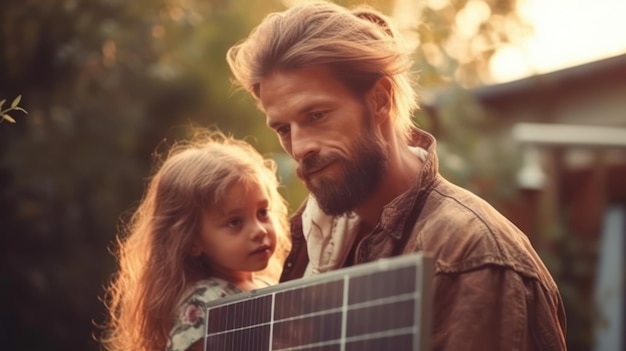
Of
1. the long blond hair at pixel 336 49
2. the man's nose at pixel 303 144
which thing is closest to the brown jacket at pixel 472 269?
the man's nose at pixel 303 144

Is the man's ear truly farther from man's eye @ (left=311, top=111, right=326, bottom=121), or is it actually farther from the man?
man's eye @ (left=311, top=111, right=326, bottom=121)

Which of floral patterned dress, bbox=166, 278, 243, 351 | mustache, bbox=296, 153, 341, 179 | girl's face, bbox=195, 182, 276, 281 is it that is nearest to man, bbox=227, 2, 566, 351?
mustache, bbox=296, 153, 341, 179

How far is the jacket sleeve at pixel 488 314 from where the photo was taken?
10.0 ft

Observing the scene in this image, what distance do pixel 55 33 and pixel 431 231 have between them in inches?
273

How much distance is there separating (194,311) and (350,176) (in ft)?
2.71

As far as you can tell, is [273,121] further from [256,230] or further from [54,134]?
[54,134]

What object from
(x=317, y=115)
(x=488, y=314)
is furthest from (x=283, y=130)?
(x=488, y=314)

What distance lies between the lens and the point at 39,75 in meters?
10.1

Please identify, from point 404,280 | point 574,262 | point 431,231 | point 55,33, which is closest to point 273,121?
point 431,231

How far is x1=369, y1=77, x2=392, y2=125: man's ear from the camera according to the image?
370 cm

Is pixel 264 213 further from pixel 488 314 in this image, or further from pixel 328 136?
pixel 488 314

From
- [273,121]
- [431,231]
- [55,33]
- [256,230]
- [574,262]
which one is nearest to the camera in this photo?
[431,231]

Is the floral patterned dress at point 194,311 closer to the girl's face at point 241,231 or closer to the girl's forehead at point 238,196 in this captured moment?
the girl's face at point 241,231

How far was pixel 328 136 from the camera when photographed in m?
3.50
